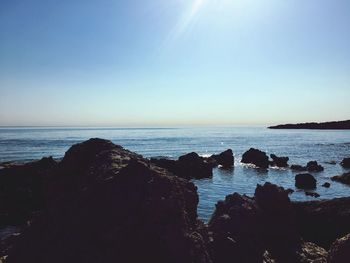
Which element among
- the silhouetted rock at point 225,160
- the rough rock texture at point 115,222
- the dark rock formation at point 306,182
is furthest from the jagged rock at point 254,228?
the silhouetted rock at point 225,160

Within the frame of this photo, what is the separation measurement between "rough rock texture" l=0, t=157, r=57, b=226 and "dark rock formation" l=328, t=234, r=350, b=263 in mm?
17697

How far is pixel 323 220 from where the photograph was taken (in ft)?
66.4

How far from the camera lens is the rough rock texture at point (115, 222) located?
344 inches

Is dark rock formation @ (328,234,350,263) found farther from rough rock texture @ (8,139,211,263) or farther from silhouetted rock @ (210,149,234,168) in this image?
silhouetted rock @ (210,149,234,168)

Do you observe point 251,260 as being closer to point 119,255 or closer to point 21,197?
point 119,255

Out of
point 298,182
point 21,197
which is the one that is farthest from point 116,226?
point 298,182

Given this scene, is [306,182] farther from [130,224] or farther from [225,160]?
[130,224]

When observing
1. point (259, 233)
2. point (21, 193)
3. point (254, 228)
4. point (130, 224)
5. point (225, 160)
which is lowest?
point (225, 160)

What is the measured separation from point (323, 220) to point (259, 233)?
19.9ft

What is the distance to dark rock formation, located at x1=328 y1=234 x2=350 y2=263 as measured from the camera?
33.9ft

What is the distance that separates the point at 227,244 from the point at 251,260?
1023mm

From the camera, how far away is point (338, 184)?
4641cm

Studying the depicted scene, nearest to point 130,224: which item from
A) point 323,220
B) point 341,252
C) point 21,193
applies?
point 341,252

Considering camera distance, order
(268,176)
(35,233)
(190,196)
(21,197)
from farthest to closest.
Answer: (268,176) → (21,197) → (190,196) → (35,233)
